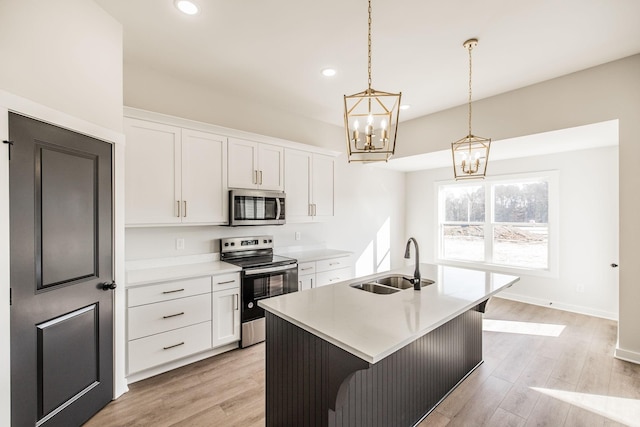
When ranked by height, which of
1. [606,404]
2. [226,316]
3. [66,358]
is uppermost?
[66,358]

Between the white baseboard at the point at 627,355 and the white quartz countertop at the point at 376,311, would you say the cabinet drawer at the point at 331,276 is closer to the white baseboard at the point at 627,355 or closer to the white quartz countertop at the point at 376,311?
the white quartz countertop at the point at 376,311

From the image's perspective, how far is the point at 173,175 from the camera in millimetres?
2791

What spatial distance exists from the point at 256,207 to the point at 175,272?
1.09m

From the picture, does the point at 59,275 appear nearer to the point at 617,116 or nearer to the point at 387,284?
the point at 387,284

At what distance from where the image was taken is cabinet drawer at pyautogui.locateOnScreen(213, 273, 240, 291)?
9.36 feet

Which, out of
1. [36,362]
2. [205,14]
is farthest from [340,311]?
[205,14]

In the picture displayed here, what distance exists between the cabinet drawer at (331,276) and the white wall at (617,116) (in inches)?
105

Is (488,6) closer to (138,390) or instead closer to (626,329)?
(626,329)

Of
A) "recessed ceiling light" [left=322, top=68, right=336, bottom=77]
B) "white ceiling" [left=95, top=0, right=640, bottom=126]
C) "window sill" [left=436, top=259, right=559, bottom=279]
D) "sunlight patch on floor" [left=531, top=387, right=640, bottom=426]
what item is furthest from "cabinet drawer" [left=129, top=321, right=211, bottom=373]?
"window sill" [left=436, top=259, right=559, bottom=279]

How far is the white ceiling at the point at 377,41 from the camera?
207 centimetres

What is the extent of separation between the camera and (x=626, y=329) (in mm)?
2807

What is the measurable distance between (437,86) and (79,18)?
3325 mm

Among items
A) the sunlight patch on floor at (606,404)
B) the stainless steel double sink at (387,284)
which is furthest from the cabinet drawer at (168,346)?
the sunlight patch on floor at (606,404)

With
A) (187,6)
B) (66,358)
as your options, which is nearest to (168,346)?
(66,358)
